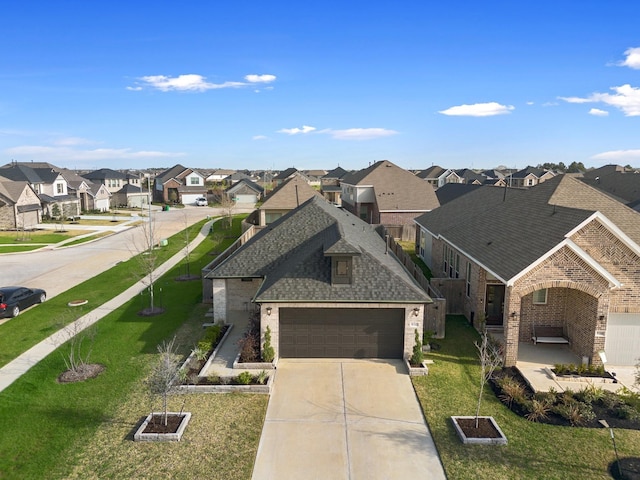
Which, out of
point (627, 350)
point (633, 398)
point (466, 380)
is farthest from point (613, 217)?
point (466, 380)

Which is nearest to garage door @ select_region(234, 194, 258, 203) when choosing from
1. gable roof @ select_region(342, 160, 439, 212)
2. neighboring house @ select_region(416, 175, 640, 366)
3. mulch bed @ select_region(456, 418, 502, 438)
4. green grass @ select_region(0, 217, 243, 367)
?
gable roof @ select_region(342, 160, 439, 212)

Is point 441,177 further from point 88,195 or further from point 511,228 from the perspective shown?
point 511,228

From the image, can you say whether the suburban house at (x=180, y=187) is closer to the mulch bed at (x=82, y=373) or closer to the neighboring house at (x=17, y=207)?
the neighboring house at (x=17, y=207)

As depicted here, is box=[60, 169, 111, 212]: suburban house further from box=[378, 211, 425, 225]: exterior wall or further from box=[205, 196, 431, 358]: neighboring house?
box=[205, 196, 431, 358]: neighboring house

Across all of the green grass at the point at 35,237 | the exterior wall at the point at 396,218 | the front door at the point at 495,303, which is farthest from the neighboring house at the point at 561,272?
the green grass at the point at 35,237

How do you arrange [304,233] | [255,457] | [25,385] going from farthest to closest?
[304,233]
[25,385]
[255,457]

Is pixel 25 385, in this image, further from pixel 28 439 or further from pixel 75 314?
pixel 75 314

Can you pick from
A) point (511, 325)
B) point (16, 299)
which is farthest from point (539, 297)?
point (16, 299)
